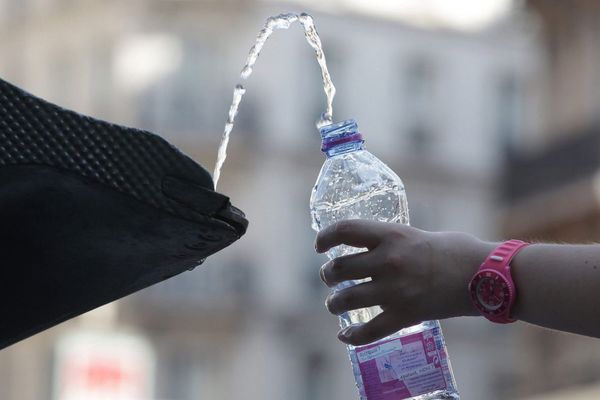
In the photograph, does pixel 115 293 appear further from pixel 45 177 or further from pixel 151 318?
pixel 151 318

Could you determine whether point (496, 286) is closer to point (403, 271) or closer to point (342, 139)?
point (403, 271)

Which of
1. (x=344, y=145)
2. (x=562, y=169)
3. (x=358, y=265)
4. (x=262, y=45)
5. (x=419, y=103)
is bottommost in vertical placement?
(x=358, y=265)

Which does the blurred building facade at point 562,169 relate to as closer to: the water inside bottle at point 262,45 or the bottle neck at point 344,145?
the water inside bottle at point 262,45

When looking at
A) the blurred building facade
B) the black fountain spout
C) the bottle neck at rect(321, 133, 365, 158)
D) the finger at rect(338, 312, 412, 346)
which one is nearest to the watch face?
the finger at rect(338, 312, 412, 346)

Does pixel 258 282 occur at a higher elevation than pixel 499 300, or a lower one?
higher

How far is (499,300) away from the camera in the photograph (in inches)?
95.5

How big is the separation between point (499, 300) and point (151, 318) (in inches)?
1231

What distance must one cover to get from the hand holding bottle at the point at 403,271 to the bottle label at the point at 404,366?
0.26 metres

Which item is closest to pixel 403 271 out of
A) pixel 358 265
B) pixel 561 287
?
pixel 358 265

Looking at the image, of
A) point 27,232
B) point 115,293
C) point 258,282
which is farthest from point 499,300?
point 258,282

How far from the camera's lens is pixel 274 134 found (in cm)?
3372

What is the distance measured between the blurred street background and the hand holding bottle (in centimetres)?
2961

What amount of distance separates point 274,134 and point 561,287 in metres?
31.4

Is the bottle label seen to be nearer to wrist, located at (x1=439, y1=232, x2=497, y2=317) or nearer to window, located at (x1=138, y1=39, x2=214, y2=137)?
wrist, located at (x1=439, y1=232, x2=497, y2=317)
